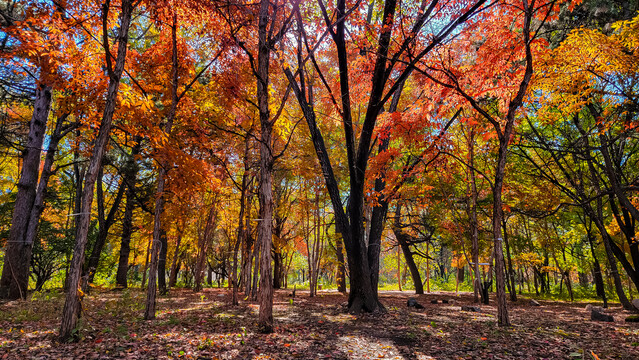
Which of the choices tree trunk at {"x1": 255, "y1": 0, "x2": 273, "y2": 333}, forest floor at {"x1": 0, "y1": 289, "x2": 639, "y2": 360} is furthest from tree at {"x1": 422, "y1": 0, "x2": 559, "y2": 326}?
tree trunk at {"x1": 255, "y1": 0, "x2": 273, "y2": 333}

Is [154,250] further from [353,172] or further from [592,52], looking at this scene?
[592,52]

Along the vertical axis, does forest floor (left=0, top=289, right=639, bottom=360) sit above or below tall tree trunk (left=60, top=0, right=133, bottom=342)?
below

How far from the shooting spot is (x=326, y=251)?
15.3 meters

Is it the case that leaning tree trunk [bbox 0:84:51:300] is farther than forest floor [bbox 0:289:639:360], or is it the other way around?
leaning tree trunk [bbox 0:84:51:300]

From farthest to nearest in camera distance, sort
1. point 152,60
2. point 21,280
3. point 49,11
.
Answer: point 21,280, point 152,60, point 49,11

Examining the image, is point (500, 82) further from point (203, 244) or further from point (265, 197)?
point (203, 244)

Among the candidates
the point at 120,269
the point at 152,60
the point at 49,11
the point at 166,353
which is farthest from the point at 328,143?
the point at 120,269

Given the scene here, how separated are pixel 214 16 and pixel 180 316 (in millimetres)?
6812

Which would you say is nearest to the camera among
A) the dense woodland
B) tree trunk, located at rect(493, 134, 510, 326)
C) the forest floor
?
the forest floor

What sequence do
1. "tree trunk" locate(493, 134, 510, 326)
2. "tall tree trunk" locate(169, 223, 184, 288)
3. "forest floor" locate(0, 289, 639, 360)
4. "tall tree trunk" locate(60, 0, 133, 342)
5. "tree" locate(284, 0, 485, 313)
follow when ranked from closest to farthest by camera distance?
"forest floor" locate(0, 289, 639, 360) → "tall tree trunk" locate(60, 0, 133, 342) → "tree trunk" locate(493, 134, 510, 326) → "tree" locate(284, 0, 485, 313) → "tall tree trunk" locate(169, 223, 184, 288)

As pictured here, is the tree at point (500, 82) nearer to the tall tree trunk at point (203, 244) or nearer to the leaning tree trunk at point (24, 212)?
the tall tree trunk at point (203, 244)

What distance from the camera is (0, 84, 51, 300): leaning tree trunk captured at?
8.29 meters

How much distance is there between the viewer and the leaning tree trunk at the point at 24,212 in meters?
8.29

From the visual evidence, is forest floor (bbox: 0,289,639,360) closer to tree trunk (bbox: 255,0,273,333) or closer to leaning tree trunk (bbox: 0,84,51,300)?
tree trunk (bbox: 255,0,273,333)
